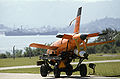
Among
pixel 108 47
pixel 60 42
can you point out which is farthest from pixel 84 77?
pixel 108 47

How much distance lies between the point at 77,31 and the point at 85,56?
3124 millimetres

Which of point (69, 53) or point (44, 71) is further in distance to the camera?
point (44, 71)

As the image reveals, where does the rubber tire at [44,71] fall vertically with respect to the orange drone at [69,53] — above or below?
below

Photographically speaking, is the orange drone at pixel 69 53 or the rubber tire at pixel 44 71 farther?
the rubber tire at pixel 44 71

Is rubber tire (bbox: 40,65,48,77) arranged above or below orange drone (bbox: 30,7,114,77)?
below

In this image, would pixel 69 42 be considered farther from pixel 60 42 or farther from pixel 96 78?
pixel 96 78

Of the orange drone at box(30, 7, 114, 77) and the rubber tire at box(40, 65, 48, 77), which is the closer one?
the orange drone at box(30, 7, 114, 77)

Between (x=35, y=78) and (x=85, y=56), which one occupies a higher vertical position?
(x=85, y=56)

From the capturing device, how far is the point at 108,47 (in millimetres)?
109125

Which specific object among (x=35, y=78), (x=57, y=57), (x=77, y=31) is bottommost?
(x=35, y=78)

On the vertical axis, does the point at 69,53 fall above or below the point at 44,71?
above

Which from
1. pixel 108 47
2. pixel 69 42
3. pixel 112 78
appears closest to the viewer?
pixel 112 78

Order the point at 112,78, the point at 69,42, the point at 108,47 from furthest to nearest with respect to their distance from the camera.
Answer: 1. the point at 108,47
2. the point at 69,42
3. the point at 112,78

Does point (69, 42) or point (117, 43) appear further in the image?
point (117, 43)
